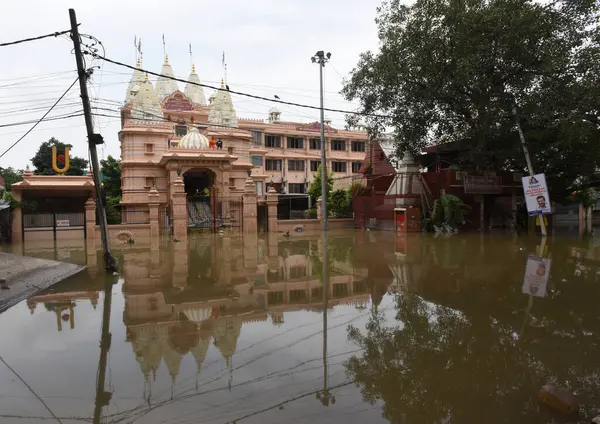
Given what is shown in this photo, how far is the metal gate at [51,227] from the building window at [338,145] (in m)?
30.1

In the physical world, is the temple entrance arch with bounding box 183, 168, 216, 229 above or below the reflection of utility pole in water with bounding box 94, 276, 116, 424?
above

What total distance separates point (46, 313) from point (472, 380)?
6702mm

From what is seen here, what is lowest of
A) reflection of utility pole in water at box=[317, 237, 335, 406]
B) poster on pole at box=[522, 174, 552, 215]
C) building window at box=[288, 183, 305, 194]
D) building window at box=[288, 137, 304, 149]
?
reflection of utility pole in water at box=[317, 237, 335, 406]

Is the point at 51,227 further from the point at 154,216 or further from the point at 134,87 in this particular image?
the point at 134,87

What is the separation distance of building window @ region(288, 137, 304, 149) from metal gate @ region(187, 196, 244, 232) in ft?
58.6

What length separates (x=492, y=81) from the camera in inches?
760

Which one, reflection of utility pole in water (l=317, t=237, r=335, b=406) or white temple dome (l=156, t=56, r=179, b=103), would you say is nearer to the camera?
reflection of utility pole in water (l=317, t=237, r=335, b=406)

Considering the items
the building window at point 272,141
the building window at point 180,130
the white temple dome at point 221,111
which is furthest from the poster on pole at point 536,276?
the building window at point 272,141

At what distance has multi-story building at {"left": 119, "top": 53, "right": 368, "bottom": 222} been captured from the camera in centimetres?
2978

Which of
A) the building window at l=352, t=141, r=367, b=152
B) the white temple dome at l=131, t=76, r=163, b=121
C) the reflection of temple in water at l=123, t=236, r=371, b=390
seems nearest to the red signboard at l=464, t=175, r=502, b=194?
the reflection of temple in water at l=123, t=236, r=371, b=390

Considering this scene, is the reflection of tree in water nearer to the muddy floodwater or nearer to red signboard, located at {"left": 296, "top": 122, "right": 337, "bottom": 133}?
the muddy floodwater

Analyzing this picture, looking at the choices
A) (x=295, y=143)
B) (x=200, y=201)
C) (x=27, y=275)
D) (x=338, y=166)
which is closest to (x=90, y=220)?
(x=200, y=201)

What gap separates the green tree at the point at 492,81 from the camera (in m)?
17.2

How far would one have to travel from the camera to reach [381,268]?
11.6 m
